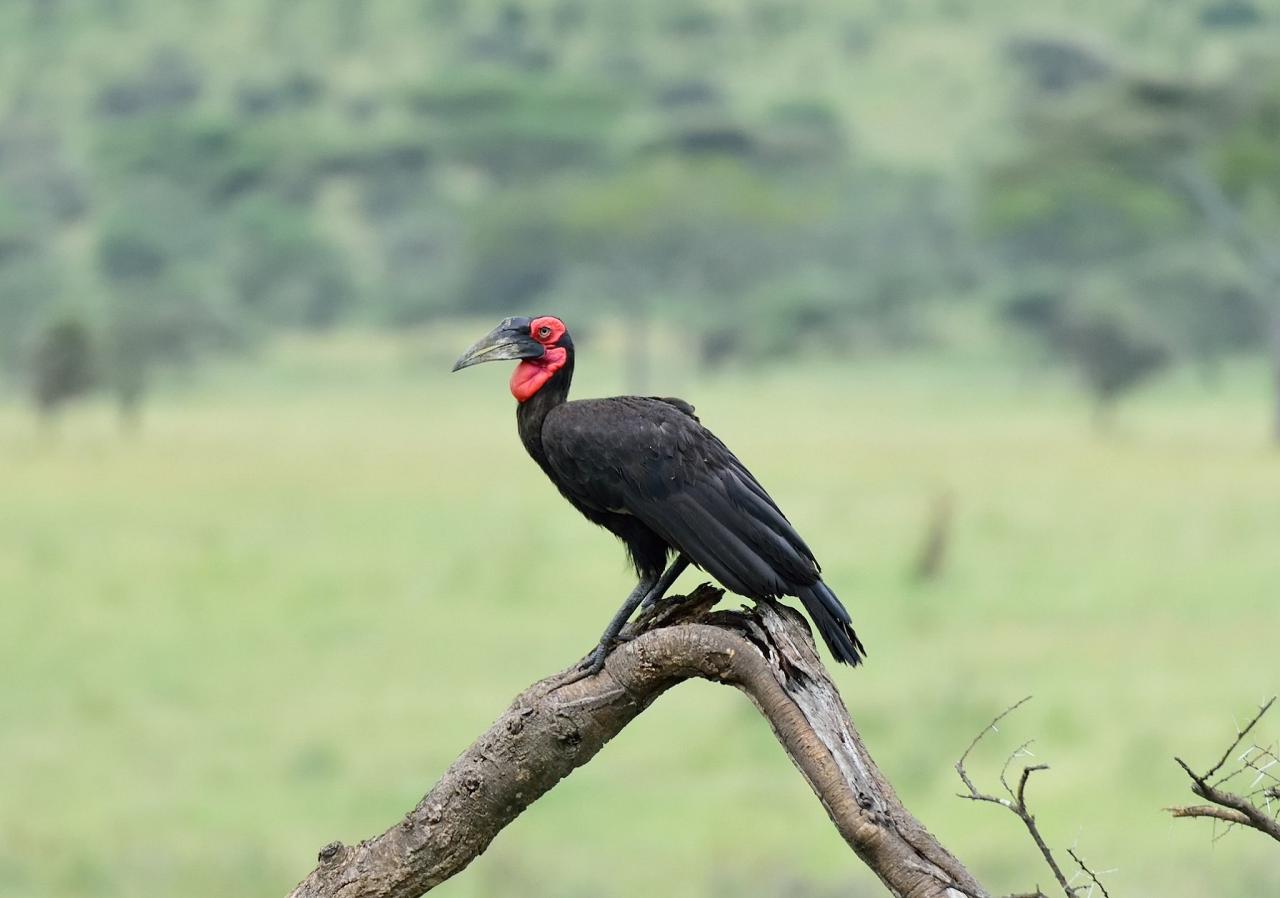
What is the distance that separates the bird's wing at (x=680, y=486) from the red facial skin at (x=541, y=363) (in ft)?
0.36

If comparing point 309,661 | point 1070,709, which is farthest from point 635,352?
point 1070,709

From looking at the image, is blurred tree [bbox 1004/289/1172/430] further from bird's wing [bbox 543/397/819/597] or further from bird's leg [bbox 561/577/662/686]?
bird's leg [bbox 561/577/662/686]

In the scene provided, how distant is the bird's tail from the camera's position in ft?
14.3

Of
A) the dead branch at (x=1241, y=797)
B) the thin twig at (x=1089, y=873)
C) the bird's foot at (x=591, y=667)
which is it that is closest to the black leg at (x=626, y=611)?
the bird's foot at (x=591, y=667)

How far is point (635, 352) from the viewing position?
58625 millimetres

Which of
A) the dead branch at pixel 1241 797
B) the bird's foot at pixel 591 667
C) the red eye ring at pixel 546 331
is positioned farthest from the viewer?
the red eye ring at pixel 546 331

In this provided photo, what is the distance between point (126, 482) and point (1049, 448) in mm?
19842

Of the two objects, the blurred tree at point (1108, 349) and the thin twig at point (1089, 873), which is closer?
the thin twig at point (1089, 873)

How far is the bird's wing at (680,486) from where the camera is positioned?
4383 mm

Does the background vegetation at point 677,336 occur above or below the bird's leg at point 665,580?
above

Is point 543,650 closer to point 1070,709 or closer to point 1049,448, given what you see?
point 1070,709

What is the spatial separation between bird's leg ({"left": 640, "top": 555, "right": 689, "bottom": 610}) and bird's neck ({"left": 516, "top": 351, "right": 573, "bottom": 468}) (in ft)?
1.36

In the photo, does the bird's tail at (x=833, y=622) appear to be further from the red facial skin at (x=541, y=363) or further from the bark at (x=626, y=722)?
the red facial skin at (x=541, y=363)

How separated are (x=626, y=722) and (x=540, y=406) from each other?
88cm
